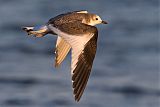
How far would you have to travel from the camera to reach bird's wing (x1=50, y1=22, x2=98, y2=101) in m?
7.41

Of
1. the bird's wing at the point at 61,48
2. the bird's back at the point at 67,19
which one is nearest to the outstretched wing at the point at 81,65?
the bird's back at the point at 67,19

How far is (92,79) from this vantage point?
12.7m

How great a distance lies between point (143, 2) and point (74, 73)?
9291mm

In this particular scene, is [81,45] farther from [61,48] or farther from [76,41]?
[61,48]

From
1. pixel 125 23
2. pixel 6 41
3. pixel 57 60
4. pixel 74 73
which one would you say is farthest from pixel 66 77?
pixel 74 73

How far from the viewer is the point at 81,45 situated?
296 inches

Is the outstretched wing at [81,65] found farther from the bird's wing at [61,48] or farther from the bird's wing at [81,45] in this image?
the bird's wing at [61,48]

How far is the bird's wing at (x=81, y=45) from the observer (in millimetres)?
7414

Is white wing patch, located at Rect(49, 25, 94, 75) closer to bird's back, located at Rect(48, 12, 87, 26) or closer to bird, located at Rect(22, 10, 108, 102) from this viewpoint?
bird, located at Rect(22, 10, 108, 102)


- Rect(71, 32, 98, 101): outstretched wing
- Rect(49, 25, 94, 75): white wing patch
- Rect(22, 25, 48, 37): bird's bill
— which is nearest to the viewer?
Rect(71, 32, 98, 101): outstretched wing

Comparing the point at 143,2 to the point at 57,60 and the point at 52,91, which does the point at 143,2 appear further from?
the point at 57,60

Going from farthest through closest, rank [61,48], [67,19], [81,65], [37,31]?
[61,48], [67,19], [37,31], [81,65]

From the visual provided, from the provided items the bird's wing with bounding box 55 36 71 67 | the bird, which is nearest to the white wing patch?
the bird

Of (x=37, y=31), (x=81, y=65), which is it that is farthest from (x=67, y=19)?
(x=81, y=65)
